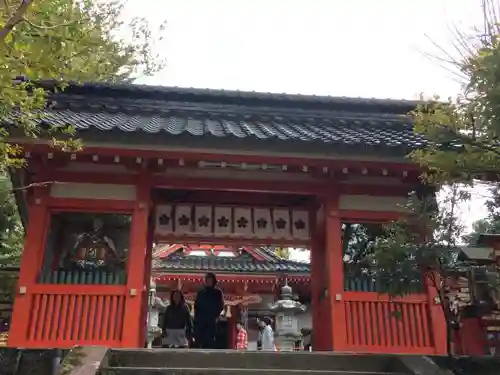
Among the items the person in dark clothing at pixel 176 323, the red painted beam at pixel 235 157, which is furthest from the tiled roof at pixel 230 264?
the red painted beam at pixel 235 157

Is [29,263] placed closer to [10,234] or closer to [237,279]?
[10,234]

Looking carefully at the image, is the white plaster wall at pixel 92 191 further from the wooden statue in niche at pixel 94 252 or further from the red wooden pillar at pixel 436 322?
the red wooden pillar at pixel 436 322

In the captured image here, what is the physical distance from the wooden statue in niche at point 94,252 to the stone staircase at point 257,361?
2.52m

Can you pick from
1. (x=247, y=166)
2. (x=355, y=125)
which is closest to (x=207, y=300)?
(x=247, y=166)

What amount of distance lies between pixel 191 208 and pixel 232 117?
6.35 ft

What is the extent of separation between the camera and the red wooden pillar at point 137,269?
24.2 ft

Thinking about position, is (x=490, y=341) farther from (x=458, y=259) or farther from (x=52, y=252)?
(x=52, y=252)

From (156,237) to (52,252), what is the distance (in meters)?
1.78

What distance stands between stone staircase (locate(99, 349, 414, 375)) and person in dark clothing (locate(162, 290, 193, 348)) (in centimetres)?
337

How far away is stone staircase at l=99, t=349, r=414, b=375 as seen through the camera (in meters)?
5.54

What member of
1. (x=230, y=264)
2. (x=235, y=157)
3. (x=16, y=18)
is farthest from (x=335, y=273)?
(x=230, y=264)

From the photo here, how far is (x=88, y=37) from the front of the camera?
454cm

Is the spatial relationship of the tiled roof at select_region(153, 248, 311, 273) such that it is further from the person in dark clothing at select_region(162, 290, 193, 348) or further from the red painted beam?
the red painted beam

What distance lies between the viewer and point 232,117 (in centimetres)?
986
